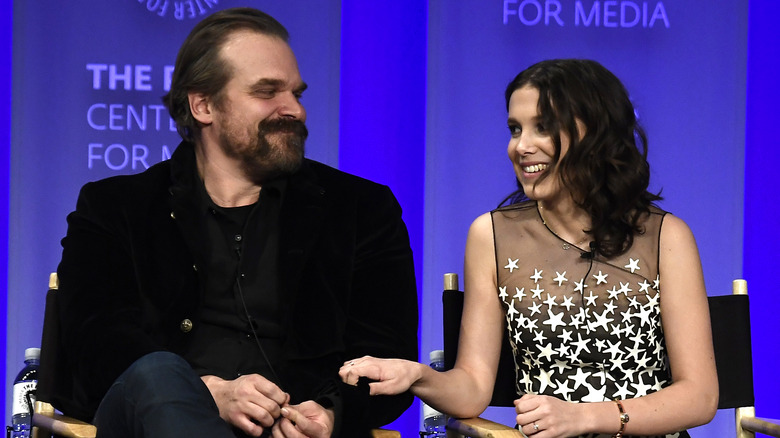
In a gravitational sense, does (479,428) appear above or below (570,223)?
below

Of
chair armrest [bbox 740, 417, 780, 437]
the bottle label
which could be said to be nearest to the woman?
chair armrest [bbox 740, 417, 780, 437]

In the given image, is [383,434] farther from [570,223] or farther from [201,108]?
[201,108]

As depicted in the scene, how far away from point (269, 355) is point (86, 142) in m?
1.81

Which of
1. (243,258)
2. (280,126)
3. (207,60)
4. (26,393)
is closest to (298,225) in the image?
(243,258)

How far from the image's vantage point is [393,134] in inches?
171

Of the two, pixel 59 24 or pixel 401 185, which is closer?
pixel 59 24

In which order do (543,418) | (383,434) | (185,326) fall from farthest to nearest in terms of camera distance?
(185,326), (383,434), (543,418)

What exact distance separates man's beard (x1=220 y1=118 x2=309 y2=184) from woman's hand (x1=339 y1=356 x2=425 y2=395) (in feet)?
2.30

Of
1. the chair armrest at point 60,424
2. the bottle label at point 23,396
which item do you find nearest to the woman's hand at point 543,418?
the chair armrest at point 60,424

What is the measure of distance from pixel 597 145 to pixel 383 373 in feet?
2.59

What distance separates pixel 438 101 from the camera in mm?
3971

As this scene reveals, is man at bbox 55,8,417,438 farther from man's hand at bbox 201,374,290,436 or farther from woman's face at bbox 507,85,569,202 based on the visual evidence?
woman's face at bbox 507,85,569,202

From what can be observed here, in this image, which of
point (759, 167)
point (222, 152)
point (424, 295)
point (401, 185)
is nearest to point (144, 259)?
point (222, 152)

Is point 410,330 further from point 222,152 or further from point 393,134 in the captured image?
point 393,134
